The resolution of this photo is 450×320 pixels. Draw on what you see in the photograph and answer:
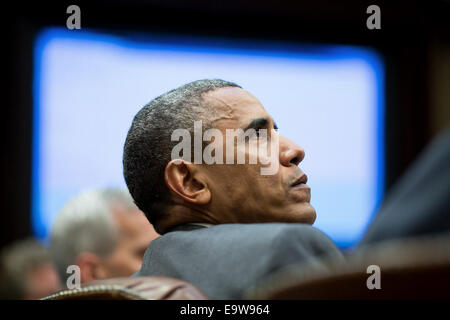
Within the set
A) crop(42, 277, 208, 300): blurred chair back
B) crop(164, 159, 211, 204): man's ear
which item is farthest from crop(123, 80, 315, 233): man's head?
crop(42, 277, 208, 300): blurred chair back

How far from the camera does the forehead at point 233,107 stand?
4.73ft

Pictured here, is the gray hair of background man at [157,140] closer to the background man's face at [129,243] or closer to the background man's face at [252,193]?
the background man's face at [252,193]

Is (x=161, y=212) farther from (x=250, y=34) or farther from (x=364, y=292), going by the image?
(x=250, y=34)

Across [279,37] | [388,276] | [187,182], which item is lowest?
[388,276]

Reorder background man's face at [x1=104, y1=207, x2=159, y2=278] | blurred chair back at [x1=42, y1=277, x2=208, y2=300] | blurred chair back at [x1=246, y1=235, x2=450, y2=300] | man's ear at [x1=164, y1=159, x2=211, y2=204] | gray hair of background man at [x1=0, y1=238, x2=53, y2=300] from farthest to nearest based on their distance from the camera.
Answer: gray hair of background man at [x1=0, y1=238, x2=53, y2=300] → background man's face at [x1=104, y1=207, x2=159, y2=278] → man's ear at [x1=164, y1=159, x2=211, y2=204] → blurred chair back at [x1=42, y1=277, x2=208, y2=300] → blurred chair back at [x1=246, y1=235, x2=450, y2=300]

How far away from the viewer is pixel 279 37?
452cm

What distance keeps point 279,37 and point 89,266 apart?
8.83 feet

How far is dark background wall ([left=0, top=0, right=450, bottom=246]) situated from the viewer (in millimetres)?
4086

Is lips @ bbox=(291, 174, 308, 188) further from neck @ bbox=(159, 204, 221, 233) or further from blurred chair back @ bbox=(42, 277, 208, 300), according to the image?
blurred chair back @ bbox=(42, 277, 208, 300)

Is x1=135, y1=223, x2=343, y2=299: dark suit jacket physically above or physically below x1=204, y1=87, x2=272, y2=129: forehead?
below

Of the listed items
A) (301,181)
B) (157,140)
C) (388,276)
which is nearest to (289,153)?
(301,181)

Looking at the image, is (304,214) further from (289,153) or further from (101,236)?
(101,236)

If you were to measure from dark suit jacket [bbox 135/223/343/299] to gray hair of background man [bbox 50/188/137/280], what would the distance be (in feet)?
3.52

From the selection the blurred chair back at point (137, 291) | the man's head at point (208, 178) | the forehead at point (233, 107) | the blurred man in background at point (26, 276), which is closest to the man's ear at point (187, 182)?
the man's head at point (208, 178)
